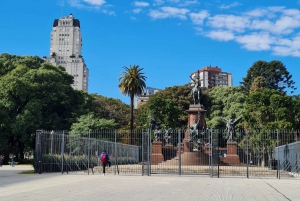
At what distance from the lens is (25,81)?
142ft

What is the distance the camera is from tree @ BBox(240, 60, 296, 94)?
66250 mm

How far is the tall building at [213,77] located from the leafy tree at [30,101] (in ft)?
309

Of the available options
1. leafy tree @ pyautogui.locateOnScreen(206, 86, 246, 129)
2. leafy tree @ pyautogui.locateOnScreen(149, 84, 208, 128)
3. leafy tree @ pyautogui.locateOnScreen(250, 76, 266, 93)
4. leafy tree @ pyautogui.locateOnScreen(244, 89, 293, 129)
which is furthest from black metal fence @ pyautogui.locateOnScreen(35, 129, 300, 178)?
leafy tree @ pyautogui.locateOnScreen(250, 76, 266, 93)

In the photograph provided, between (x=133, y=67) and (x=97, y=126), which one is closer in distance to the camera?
(x=97, y=126)

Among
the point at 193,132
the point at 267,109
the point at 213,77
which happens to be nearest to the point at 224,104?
the point at 267,109

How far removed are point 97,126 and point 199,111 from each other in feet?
47.1

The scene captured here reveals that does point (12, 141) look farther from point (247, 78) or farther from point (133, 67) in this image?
point (247, 78)

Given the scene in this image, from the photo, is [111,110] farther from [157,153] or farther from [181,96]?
[157,153]

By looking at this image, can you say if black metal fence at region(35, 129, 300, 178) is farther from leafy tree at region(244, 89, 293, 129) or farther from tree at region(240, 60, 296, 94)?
tree at region(240, 60, 296, 94)

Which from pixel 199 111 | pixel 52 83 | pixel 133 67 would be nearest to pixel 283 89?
pixel 133 67

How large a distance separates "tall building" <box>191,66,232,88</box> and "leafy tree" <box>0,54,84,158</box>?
94.1m

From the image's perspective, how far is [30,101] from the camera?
43.4 m

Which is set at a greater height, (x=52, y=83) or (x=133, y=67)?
(x=133, y=67)

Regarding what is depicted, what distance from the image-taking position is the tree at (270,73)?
66.2 meters
